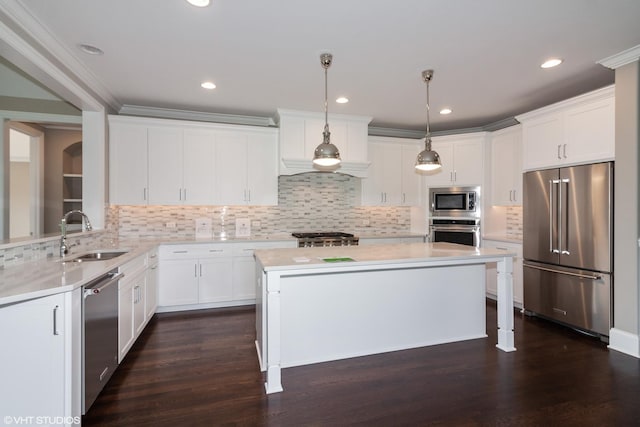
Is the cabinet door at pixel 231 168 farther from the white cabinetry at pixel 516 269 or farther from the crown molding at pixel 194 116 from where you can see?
the white cabinetry at pixel 516 269

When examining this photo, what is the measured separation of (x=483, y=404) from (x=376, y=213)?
358 centimetres

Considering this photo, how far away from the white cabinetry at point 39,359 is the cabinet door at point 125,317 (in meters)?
0.80

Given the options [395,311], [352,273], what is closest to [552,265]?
[395,311]

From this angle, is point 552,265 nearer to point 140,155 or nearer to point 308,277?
point 308,277

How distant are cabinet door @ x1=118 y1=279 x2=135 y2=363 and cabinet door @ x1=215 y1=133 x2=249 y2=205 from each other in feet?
5.99

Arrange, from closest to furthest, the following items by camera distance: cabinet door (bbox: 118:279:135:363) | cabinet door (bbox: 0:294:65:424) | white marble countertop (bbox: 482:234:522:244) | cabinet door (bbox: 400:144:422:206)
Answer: cabinet door (bbox: 0:294:65:424)
cabinet door (bbox: 118:279:135:363)
white marble countertop (bbox: 482:234:522:244)
cabinet door (bbox: 400:144:422:206)

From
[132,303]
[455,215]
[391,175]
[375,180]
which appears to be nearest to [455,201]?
[455,215]

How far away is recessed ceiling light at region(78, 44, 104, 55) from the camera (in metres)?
2.69

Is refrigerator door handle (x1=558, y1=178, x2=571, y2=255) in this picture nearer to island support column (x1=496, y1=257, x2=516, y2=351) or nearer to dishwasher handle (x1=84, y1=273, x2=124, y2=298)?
island support column (x1=496, y1=257, x2=516, y2=351)

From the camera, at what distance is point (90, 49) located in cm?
274

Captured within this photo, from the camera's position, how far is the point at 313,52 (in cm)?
279

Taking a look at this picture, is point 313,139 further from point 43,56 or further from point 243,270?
point 43,56

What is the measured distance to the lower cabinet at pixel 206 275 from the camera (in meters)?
4.02

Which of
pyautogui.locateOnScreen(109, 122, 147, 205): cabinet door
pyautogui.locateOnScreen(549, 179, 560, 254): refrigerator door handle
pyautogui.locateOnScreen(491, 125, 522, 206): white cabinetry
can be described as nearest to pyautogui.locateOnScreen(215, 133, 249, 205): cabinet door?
pyautogui.locateOnScreen(109, 122, 147, 205): cabinet door
